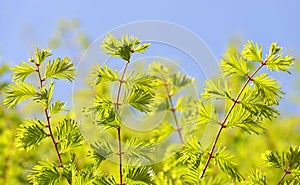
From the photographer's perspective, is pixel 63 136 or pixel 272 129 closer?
pixel 63 136

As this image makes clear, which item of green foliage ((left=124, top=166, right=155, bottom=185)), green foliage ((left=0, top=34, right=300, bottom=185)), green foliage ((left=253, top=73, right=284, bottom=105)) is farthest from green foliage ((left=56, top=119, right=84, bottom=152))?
green foliage ((left=253, top=73, right=284, bottom=105))

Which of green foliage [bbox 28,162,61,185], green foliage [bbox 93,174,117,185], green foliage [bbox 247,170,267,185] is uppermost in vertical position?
green foliage [bbox 28,162,61,185]

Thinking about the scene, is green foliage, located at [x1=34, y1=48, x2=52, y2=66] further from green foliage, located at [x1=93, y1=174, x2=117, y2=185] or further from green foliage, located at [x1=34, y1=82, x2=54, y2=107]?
green foliage, located at [x1=93, y1=174, x2=117, y2=185]

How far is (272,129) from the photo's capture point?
8.97 ft

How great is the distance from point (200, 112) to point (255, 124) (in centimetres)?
10

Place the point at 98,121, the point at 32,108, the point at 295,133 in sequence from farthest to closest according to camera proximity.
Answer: the point at 295,133 → the point at 32,108 → the point at 98,121

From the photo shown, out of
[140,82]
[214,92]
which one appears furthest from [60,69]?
[214,92]

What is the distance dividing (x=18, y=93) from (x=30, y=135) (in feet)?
0.25

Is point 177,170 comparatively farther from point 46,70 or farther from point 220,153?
point 46,70

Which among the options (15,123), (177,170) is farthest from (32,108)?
(177,170)

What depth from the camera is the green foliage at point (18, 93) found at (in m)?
0.79

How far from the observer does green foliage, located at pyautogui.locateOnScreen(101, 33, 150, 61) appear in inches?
30.4

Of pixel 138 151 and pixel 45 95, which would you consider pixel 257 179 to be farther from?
pixel 45 95

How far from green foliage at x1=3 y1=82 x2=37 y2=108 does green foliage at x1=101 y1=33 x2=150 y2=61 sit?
143mm
